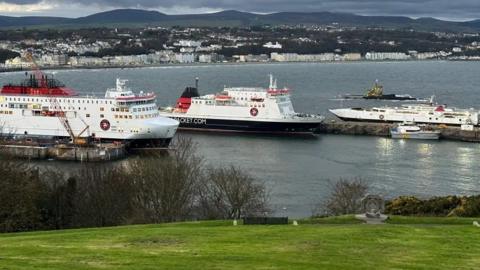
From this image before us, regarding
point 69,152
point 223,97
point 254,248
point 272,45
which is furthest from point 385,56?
point 254,248

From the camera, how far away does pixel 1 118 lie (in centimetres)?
3897

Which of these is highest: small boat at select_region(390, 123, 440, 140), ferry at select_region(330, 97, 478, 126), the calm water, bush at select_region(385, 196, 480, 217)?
Answer: bush at select_region(385, 196, 480, 217)

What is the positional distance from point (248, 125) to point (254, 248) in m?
36.4

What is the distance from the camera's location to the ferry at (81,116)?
121 ft

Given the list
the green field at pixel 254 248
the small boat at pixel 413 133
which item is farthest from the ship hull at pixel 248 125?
the green field at pixel 254 248

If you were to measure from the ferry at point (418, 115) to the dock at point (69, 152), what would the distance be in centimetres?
2017

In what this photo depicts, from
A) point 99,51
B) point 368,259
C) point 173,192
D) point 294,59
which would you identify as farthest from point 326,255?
point 294,59

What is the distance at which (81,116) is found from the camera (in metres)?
37.9

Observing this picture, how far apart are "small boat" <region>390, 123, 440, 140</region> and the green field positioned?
30.5 metres

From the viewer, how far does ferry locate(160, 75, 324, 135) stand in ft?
148

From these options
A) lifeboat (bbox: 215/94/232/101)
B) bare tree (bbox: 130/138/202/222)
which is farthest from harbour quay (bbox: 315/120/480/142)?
bare tree (bbox: 130/138/202/222)

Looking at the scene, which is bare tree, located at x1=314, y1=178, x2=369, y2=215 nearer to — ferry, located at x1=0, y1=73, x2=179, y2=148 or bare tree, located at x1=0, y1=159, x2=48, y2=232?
bare tree, located at x1=0, y1=159, x2=48, y2=232

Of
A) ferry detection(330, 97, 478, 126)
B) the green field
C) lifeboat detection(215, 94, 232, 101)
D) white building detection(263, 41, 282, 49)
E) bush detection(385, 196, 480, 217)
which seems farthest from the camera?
white building detection(263, 41, 282, 49)

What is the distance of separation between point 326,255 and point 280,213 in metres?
11.8
